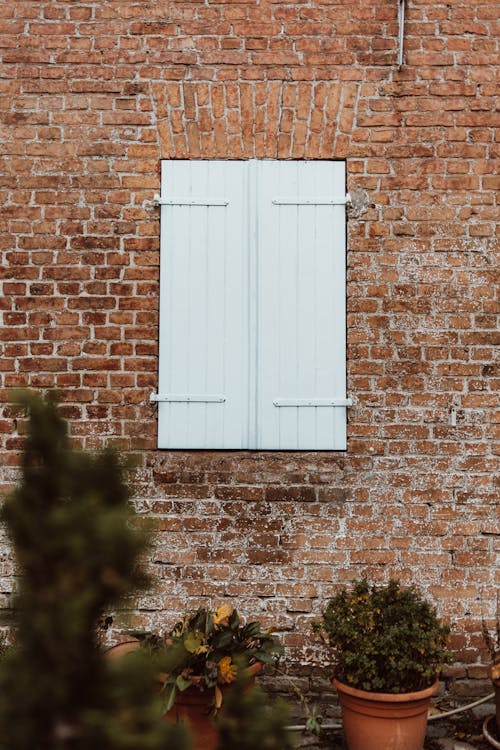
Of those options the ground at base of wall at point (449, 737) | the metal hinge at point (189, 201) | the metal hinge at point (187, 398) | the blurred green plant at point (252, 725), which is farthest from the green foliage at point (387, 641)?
the blurred green plant at point (252, 725)

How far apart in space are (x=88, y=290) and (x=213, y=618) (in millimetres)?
2066

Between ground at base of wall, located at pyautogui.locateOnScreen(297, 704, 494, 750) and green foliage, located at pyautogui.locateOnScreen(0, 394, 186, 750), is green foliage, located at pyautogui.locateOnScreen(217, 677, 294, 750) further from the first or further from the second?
ground at base of wall, located at pyautogui.locateOnScreen(297, 704, 494, 750)

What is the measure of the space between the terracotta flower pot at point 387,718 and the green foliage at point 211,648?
1.60 feet

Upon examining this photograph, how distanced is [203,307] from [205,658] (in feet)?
6.56

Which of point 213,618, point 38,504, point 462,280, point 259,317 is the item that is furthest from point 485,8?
point 38,504

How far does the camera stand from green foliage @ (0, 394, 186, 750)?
78 cm

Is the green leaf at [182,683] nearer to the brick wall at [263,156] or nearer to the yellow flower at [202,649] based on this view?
the yellow flower at [202,649]

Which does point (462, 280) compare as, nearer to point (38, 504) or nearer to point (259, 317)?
point (259, 317)

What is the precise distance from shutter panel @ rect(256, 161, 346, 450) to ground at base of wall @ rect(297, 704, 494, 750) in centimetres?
157

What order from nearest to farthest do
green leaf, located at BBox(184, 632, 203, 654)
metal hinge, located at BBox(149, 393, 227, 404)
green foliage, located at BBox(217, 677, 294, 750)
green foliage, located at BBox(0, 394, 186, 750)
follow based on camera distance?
green foliage, located at BBox(0, 394, 186, 750), green foliage, located at BBox(217, 677, 294, 750), green leaf, located at BBox(184, 632, 203, 654), metal hinge, located at BBox(149, 393, 227, 404)

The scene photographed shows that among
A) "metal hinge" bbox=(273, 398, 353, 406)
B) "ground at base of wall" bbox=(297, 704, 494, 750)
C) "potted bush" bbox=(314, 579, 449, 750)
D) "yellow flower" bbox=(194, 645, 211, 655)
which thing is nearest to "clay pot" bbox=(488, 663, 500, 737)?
"ground at base of wall" bbox=(297, 704, 494, 750)

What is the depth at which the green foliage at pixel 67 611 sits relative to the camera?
2.56 feet

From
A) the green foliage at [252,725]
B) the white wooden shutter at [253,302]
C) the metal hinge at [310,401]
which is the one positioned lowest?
the green foliage at [252,725]

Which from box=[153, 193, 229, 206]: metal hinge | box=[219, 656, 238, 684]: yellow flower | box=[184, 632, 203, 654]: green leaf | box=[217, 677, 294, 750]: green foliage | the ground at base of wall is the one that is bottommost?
the ground at base of wall
